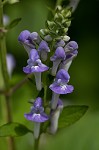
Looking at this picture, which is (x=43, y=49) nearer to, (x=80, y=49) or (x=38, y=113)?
(x=38, y=113)

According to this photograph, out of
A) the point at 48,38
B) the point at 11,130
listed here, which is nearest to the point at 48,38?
the point at 48,38

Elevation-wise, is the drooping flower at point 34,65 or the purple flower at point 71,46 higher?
the purple flower at point 71,46

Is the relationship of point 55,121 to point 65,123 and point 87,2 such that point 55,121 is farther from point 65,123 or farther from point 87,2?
point 87,2

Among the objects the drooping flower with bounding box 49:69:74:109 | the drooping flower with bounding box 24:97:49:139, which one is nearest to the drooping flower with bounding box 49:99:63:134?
the drooping flower with bounding box 24:97:49:139

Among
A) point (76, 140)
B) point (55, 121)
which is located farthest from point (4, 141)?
point (55, 121)

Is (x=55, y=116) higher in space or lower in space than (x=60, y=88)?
lower

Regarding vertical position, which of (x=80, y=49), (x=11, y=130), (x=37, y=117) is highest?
(x=37, y=117)

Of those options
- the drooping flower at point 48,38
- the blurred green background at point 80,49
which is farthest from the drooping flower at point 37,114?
the blurred green background at point 80,49

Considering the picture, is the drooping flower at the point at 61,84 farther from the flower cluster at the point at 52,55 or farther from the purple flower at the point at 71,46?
the purple flower at the point at 71,46
